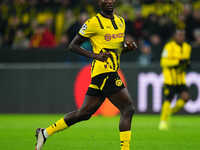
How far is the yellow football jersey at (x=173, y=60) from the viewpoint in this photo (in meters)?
13.7

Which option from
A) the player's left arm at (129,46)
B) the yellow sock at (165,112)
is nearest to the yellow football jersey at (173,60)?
the yellow sock at (165,112)

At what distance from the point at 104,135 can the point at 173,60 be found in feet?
9.72

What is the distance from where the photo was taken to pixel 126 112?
8195 mm

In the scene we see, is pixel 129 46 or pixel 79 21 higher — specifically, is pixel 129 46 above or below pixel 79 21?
below

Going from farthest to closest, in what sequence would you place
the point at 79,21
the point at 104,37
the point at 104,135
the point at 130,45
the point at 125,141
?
1. the point at 79,21
2. the point at 104,135
3. the point at 130,45
4. the point at 104,37
5. the point at 125,141

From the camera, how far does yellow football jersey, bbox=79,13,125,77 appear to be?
8.22 metres

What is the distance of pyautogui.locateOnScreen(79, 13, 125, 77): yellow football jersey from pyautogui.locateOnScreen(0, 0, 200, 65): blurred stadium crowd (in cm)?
933

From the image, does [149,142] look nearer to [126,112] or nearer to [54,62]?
[126,112]

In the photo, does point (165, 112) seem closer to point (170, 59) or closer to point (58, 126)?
point (170, 59)

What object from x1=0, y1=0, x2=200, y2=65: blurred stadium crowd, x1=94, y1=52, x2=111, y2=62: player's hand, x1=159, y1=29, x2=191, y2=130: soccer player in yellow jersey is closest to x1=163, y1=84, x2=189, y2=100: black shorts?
x1=159, y1=29, x2=191, y2=130: soccer player in yellow jersey

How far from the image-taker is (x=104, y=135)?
11875 millimetres

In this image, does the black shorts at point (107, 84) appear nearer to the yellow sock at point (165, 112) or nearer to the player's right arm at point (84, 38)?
the player's right arm at point (84, 38)

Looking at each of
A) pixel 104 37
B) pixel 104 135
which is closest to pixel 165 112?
pixel 104 135

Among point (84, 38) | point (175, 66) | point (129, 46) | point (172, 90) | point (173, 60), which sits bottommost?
point (172, 90)
